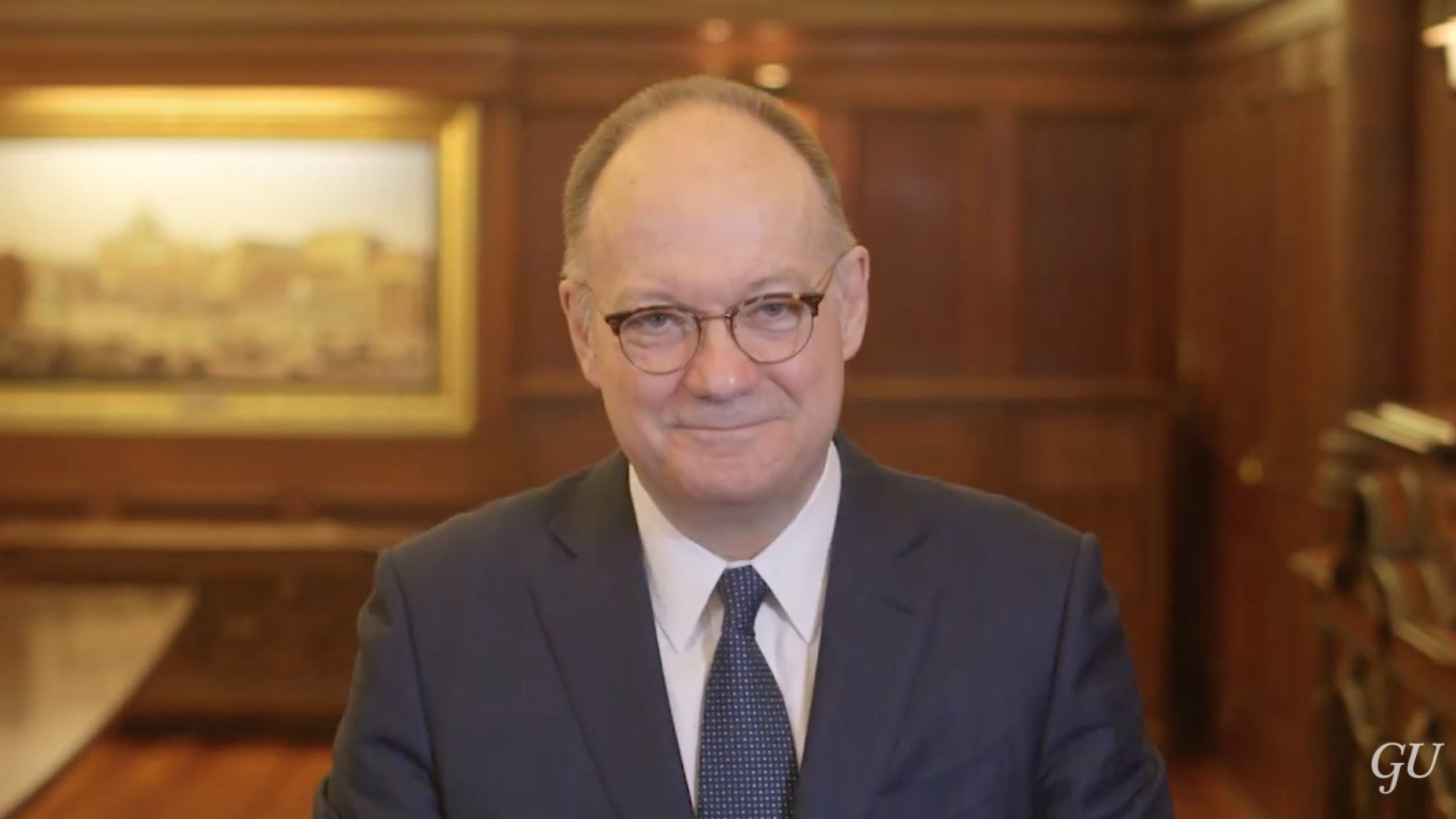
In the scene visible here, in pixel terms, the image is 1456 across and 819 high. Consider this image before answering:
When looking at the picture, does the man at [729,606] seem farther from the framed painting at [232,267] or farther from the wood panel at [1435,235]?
the framed painting at [232,267]

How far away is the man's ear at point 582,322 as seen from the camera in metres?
1.64

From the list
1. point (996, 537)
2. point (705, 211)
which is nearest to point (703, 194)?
point (705, 211)

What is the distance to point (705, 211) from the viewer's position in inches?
60.4

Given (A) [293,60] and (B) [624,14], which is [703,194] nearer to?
(B) [624,14]

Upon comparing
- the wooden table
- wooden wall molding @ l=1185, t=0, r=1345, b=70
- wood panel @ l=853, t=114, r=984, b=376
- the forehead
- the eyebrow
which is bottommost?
the wooden table

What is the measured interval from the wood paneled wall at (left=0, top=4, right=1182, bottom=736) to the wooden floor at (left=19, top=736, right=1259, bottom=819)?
0.50 meters

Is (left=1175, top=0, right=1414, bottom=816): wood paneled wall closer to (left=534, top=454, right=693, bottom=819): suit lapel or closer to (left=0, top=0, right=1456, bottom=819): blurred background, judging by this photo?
(left=0, top=0, right=1456, bottom=819): blurred background

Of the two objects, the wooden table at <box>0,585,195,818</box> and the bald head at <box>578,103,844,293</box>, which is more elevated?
the bald head at <box>578,103,844,293</box>

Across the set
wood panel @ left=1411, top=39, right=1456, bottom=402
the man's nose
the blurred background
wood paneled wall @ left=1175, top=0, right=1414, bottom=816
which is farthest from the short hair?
the blurred background

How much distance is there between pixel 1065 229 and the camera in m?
5.84

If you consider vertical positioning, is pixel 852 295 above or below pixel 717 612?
above

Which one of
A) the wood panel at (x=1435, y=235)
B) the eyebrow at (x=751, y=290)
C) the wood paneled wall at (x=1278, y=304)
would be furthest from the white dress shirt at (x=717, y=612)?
the wood panel at (x=1435, y=235)

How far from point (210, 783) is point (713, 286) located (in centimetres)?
443

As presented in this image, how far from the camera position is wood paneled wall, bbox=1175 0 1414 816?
436cm
